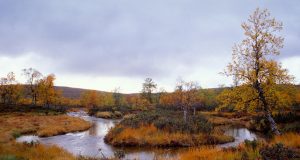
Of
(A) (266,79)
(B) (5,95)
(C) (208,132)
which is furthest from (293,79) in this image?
(B) (5,95)

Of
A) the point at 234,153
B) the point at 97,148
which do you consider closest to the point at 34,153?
the point at 97,148

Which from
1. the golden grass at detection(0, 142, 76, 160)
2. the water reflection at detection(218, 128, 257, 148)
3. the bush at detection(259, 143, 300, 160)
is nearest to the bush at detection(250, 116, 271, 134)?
the water reflection at detection(218, 128, 257, 148)

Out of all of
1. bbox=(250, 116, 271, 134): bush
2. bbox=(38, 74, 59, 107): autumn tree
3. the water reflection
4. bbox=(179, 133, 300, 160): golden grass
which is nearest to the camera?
bbox=(179, 133, 300, 160): golden grass

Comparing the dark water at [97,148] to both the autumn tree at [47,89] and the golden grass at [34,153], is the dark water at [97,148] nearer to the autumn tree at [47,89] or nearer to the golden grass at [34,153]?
the golden grass at [34,153]

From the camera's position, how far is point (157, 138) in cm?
2445

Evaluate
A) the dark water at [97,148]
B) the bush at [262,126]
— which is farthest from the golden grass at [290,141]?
the bush at [262,126]

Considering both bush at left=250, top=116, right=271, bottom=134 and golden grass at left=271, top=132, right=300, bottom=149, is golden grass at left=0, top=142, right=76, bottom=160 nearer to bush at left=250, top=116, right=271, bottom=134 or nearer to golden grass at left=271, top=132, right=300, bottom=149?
golden grass at left=271, top=132, right=300, bottom=149

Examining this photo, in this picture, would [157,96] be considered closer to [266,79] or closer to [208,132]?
[208,132]

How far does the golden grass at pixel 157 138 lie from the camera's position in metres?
24.0

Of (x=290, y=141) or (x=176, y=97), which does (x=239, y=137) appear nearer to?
(x=290, y=141)

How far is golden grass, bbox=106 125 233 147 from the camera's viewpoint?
24.0 m

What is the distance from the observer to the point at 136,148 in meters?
23.0

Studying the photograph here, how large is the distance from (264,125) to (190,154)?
26214 mm

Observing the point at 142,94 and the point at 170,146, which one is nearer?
the point at 170,146
